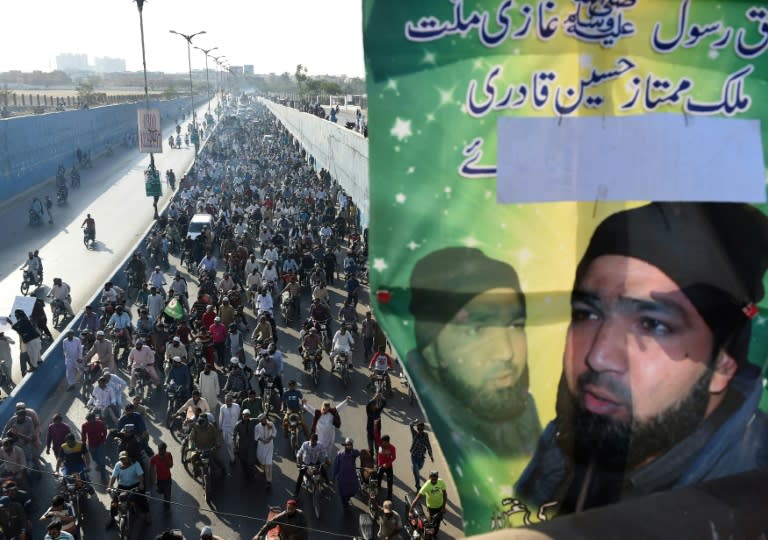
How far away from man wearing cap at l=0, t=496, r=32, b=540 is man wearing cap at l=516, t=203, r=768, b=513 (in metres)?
7.37

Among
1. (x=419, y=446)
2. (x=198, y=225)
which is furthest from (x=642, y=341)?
(x=198, y=225)

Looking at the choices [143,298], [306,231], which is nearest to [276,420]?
[143,298]

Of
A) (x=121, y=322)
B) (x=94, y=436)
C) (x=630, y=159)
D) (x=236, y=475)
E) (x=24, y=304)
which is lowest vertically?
(x=236, y=475)

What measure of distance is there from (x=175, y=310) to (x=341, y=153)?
704 inches

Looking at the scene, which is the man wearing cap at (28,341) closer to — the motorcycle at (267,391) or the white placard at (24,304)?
the white placard at (24,304)

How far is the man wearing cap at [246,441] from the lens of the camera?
428 inches

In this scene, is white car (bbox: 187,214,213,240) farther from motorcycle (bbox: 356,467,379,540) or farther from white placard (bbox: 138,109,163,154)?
motorcycle (bbox: 356,467,379,540)

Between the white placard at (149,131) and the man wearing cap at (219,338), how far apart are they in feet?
58.3

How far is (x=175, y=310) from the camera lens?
615 inches

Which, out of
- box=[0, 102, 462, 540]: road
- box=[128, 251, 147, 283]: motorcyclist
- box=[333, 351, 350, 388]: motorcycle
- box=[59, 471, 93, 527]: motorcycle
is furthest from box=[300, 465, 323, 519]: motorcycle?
box=[128, 251, 147, 283]: motorcyclist

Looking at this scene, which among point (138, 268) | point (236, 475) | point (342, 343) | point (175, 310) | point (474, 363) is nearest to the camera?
point (474, 363)

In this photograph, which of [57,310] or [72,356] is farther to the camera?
[57,310]

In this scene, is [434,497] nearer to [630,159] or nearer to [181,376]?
[181,376]

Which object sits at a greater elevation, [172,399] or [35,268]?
[35,268]
